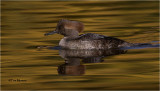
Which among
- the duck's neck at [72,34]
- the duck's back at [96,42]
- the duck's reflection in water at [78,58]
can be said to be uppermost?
the duck's neck at [72,34]

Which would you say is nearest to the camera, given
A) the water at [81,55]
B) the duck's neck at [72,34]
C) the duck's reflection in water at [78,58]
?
the water at [81,55]

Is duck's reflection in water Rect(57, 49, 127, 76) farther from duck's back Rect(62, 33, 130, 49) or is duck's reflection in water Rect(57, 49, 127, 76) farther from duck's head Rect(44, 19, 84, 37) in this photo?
Answer: duck's head Rect(44, 19, 84, 37)

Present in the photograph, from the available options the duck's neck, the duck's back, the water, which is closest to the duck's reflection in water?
the water

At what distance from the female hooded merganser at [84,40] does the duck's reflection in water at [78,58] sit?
9.5 inches

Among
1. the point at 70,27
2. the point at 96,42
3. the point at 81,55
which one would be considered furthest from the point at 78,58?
the point at 70,27

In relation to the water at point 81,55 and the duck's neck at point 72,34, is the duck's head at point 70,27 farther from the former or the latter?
the water at point 81,55

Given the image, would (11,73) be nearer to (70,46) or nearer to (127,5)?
(70,46)

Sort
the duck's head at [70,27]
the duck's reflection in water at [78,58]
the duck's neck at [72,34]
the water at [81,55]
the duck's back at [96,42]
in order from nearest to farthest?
the water at [81,55], the duck's reflection in water at [78,58], the duck's back at [96,42], the duck's head at [70,27], the duck's neck at [72,34]

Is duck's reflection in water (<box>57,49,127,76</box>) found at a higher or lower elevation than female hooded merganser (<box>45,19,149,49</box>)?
lower

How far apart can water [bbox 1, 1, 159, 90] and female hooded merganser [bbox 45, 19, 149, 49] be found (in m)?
0.41

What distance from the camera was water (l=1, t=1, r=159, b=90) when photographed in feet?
31.3

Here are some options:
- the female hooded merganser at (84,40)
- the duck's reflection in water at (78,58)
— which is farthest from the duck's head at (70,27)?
the duck's reflection in water at (78,58)

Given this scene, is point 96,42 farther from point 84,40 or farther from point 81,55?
point 81,55

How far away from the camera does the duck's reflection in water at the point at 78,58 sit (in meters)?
10.7
